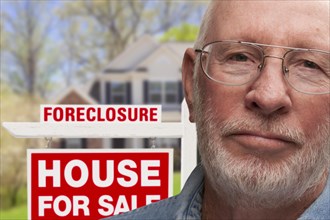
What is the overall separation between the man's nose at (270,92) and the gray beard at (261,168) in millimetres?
32

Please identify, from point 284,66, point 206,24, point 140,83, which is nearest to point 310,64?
point 284,66

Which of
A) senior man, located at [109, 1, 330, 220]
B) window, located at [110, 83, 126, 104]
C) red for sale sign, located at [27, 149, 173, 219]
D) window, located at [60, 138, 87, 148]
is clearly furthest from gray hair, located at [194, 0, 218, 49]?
window, located at [110, 83, 126, 104]

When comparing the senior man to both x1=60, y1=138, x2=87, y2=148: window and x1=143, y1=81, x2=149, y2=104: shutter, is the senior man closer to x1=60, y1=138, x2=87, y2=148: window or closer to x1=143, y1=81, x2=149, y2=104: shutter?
x1=60, y1=138, x2=87, y2=148: window

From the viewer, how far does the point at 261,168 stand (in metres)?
1.24

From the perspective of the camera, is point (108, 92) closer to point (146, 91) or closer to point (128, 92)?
point (128, 92)

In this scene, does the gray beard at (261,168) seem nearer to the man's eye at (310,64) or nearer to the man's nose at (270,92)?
the man's nose at (270,92)

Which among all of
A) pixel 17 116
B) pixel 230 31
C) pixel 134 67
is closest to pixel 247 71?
pixel 230 31

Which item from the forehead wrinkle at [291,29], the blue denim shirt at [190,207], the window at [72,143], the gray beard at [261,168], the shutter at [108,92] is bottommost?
the window at [72,143]

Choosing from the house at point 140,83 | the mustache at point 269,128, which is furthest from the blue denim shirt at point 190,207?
the house at point 140,83

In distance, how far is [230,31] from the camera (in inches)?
50.3

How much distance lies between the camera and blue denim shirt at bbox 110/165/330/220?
125cm

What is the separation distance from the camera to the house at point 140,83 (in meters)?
14.9

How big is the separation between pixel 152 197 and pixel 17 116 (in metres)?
9.08

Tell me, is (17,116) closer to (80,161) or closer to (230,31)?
(80,161)
